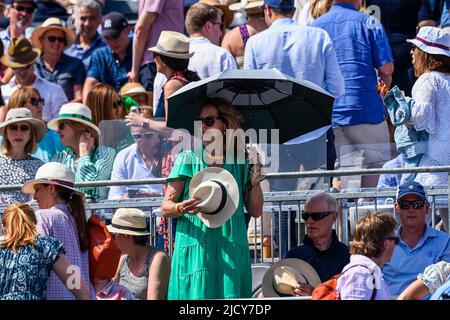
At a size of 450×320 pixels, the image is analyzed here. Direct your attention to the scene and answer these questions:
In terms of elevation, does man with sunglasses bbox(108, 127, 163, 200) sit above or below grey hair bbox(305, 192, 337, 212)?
above

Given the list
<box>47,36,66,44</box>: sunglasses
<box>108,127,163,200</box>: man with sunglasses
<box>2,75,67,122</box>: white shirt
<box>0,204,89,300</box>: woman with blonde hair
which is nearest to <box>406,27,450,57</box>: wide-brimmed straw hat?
<box>108,127,163,200</box>: man with sunglasses

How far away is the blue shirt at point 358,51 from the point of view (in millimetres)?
12914

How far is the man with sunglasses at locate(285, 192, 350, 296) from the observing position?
35.7 feet

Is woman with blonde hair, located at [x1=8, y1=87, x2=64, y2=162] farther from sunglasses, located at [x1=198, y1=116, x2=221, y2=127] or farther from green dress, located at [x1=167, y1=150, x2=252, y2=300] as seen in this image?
green dress, located at [x1=167, y1=150, x2=252, y2=300]

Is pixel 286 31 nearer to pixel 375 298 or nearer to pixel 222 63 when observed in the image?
pixel 222 63

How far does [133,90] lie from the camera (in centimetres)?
1438

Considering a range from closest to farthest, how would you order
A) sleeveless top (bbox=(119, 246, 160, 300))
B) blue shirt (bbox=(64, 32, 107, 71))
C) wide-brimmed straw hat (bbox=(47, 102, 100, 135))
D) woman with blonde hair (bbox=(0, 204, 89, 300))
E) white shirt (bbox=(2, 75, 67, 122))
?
woman with blonde hair (bbox=(0, 204, 89, 300)) → sleeveless top (bbox=(119, 246, 160, 300)) → wide-brimmed straw hat (bbox=(47, 102, 100, 135)) → white shirt (bbox=(2, 75, 67, 122)) → blue shirt (bbox=(64, 32, 107, 71))

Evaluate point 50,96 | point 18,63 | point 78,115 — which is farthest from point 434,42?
point 18,63

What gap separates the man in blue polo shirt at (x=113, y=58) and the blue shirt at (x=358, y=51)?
2851 mm

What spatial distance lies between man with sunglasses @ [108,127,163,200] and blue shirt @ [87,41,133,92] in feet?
10.4

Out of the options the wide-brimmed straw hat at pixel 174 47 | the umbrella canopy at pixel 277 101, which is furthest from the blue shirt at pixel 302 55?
the umbrella canopy at pixel 277 101

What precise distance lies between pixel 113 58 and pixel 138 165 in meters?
3.53

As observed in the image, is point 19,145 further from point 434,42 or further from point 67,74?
→ point 434,42

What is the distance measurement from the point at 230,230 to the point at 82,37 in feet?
20.0
